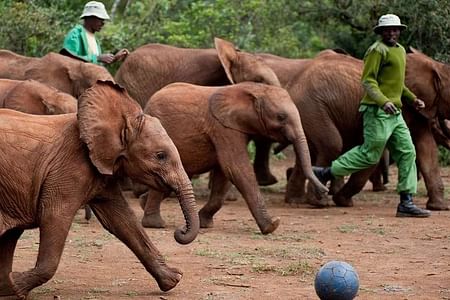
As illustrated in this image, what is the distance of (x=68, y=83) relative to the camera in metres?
13.3

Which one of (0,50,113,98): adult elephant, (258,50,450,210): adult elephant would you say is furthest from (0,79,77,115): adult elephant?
(258,50,450,210): adult elephant

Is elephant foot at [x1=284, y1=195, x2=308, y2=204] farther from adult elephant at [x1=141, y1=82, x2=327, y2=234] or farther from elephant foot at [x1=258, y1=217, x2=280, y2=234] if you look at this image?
elephant foot at [x1=258, y1=217, x2=280, y2=234]

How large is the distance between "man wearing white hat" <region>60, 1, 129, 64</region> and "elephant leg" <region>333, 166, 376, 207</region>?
295 centimetres

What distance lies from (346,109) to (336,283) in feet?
24.3

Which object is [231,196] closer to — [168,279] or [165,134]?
[168,279]

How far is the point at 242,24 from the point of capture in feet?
68.1

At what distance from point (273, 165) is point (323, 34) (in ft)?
9.36

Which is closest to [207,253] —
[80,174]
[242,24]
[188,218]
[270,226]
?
[270,226]

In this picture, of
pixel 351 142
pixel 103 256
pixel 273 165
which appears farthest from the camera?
pixel 273 165

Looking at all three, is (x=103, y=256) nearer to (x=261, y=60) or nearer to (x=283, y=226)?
(x=283, y=226)

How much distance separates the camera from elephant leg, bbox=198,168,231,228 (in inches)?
453

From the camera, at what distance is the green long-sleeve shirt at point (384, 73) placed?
12.0m

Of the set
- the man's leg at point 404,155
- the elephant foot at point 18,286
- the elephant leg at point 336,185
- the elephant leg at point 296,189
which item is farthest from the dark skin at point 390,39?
the elephant foot at point 18,286

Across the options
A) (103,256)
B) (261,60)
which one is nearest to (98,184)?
(103,256)
